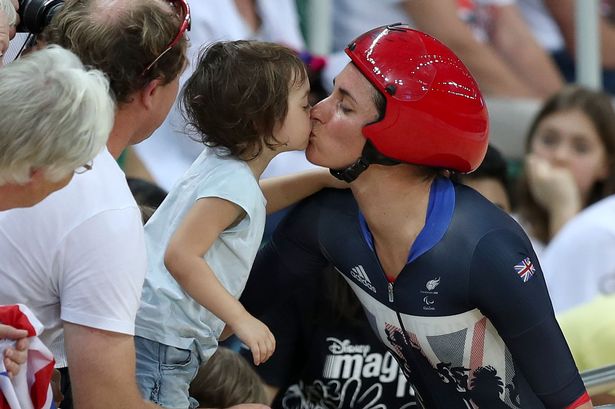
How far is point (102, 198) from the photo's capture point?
233cm

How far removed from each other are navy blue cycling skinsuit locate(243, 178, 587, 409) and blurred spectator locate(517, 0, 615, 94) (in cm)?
403

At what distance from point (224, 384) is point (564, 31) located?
4121mm

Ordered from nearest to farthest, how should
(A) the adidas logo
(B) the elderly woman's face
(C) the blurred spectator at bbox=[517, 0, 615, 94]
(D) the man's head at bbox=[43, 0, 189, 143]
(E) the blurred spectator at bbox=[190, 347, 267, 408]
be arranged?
(D) the man's head at bbox=[43, 0, 189, 143], (B) the elderly woman's face, (A) the adidas logo, (E) the blurred spectator at bbox=[190, 347, 267, 408], (C) the blurred spectator at bbox=[517, 0, 615, 94]

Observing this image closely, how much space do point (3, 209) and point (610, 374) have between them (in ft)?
5.17

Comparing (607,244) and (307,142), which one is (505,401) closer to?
(307,142)

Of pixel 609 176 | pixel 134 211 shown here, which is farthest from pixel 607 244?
pixel 134 211

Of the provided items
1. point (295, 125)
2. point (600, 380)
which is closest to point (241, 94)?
point (295, 125)

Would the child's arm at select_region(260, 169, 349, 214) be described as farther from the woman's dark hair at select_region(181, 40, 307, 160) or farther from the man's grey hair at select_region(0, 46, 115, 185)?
the man's grey hair at select_region(0, 46, 115, 185)

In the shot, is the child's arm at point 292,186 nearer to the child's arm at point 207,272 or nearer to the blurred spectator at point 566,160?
the child's arm at point 207,272

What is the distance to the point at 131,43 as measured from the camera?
2.44 m

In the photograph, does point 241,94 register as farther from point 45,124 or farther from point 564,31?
point 564,31

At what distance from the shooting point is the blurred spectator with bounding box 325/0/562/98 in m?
5.75

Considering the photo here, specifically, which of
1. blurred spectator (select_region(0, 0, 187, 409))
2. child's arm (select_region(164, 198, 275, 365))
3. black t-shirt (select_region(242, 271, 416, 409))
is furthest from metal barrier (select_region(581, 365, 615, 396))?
blurred spectator (select_region(0, 0, 187, 409))

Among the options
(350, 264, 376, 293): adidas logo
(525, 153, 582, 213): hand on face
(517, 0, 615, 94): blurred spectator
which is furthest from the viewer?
(517, 0, 615, 94): blurred spectator
